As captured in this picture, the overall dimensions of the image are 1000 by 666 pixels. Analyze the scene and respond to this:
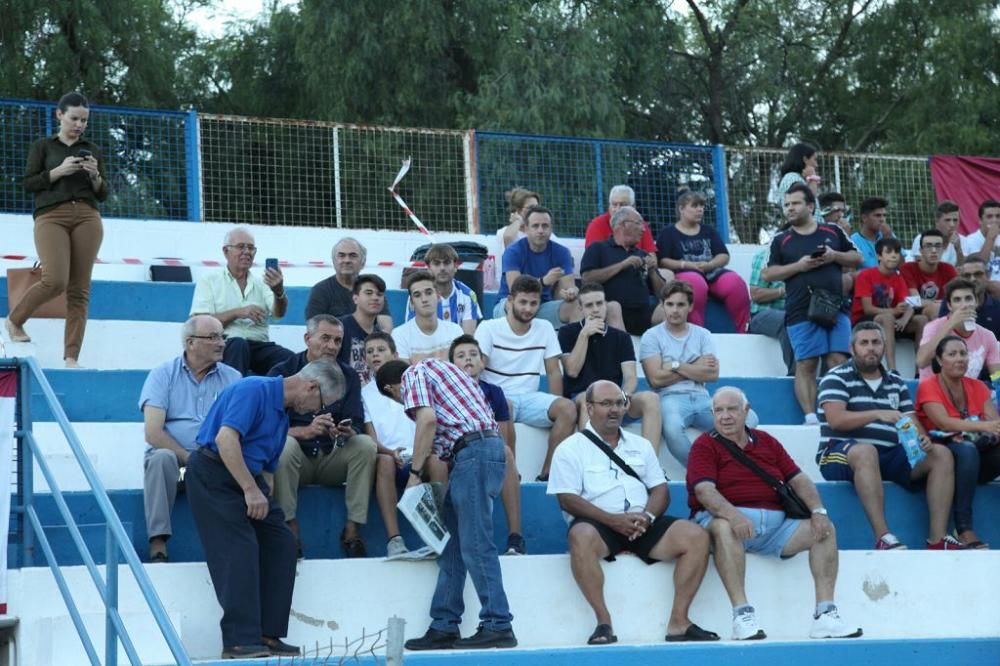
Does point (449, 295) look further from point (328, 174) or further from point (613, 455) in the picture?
point (328, 174)

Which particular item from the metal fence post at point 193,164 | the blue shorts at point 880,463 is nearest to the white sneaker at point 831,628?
the blue shorts at point 880,463

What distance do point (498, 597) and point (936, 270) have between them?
555 cm

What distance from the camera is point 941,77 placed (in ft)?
67.5

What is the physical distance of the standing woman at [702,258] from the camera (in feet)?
37.1

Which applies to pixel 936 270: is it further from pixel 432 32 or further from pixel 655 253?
pixel 432 32

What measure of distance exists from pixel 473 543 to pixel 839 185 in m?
8.01

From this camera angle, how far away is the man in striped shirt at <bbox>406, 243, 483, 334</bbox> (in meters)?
9.76

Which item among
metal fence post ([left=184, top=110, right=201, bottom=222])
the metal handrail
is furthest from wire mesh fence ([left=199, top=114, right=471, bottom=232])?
→ the metal handrail

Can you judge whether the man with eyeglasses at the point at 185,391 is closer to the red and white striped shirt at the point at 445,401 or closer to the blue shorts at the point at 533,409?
the red and white striped shirt at the point at 445,401

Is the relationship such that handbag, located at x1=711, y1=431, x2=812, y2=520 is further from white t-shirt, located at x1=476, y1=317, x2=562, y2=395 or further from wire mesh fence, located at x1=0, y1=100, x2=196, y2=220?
wire mesh fence, located at x1=0, y1=100, x2=196, y2=220

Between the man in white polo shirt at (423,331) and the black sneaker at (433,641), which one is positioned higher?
the man in white polo shirt at (423,331)

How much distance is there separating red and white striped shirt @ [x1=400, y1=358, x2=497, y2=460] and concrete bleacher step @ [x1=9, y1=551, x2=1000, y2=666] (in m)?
0.59

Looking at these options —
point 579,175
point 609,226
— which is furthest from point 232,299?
point 579,175

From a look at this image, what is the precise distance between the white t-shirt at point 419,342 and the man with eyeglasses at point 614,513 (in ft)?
4.65
